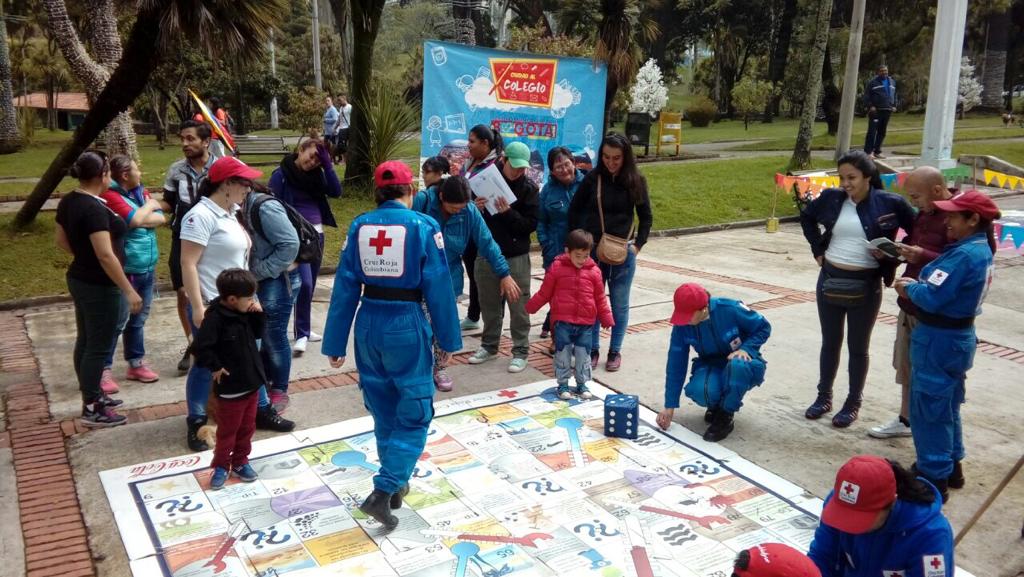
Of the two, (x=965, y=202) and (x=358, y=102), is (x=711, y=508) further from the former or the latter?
(x=358, y=102)

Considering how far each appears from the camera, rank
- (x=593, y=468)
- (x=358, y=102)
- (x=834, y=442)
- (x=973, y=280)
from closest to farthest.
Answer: (x=973, y=280), (x=593, y=468), (x=834, y=442), (x=358, y=102)

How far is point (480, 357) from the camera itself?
6461 millimetres

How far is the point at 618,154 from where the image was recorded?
5930mm

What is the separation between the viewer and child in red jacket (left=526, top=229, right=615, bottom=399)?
5.57 metres

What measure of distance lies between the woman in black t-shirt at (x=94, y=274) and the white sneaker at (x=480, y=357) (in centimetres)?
246

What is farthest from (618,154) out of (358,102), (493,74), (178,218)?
(358,102)

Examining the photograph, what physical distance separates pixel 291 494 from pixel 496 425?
1.39m

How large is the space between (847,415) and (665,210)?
886 centimetres

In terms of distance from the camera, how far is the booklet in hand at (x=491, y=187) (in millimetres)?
6043

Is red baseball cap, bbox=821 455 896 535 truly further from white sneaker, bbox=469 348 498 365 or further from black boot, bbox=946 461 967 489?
white sneaker, bbox=469 348 498 365

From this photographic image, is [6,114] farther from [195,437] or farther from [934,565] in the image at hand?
[934,565]

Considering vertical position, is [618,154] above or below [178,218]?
above

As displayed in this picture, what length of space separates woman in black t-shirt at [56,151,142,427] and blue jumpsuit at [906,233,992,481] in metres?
4.31

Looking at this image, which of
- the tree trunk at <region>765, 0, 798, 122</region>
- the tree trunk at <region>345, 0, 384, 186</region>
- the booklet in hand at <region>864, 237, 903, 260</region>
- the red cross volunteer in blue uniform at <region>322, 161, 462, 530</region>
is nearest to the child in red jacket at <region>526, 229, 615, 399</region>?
the red cross volunteer in blue uniform at <region>322, 161, 462, 530</region>
